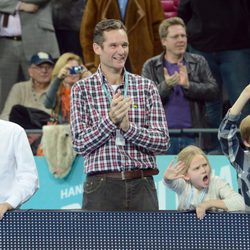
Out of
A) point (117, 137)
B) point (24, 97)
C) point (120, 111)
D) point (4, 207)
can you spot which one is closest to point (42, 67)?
point (24, 97)

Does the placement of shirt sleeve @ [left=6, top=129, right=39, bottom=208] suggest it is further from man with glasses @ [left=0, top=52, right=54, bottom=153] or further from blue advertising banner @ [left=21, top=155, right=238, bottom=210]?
man with glasses @ [left=0, top=52, right=54, bottom=153]

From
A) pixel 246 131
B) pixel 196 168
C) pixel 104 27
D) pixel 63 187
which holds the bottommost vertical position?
pixel 63 187

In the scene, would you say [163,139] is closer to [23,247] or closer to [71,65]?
[23,247]

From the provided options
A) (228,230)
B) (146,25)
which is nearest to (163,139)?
(228,230)

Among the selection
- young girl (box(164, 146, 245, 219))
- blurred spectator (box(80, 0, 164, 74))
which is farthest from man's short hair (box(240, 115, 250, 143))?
blurred spectator (box(80, 0, 164, 74))

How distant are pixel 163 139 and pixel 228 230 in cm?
117

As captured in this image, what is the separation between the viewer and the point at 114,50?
7891 millimetres

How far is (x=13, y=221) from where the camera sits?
6.92 m

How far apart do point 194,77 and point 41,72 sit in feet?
6.69

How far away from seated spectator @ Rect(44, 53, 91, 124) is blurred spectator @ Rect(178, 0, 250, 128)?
4.32 feet

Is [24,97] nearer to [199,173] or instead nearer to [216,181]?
[199,173]

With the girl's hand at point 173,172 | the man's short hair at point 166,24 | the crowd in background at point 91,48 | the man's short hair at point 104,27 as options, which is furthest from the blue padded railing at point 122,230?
the man's short hair at point 166,24

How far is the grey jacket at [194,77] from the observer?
1017 cm

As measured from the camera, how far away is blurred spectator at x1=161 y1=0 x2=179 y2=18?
1161 cm
